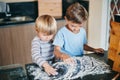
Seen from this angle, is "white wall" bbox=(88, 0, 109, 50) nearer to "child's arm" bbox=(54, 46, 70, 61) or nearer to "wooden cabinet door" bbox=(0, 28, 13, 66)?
"wooden cabinet door" bbox=(0, 28, 13, 66)

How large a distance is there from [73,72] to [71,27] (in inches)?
15.1

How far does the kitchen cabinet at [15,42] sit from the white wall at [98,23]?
0.50 m

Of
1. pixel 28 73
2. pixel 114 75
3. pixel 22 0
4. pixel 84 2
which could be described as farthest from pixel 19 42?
pixel 114 75

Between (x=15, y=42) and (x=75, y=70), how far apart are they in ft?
4.75

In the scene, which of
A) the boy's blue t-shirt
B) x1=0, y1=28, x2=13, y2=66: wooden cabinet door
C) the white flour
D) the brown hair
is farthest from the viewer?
x1=0, y1=28, x2=13, y2=66: wooden cabinet door

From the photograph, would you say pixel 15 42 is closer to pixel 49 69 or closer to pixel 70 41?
pixel 70 41

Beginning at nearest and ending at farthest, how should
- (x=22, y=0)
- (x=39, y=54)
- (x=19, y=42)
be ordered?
(x=39, y=54), (x=19, y=42), (x=22, y=0)

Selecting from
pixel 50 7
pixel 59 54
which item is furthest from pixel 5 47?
pixel 59 54

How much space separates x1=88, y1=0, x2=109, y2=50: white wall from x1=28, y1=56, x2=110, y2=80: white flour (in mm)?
1529

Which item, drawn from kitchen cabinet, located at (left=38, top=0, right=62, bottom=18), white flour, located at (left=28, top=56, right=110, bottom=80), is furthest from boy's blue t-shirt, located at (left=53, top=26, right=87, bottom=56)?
kitchen cabinet, located at (left=38, top=0, right=62, bottom=18)

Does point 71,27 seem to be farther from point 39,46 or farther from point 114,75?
point 114,75

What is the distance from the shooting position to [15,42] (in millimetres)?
2236

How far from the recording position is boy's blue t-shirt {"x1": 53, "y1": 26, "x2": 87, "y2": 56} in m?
1.23

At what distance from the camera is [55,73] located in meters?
0.88
